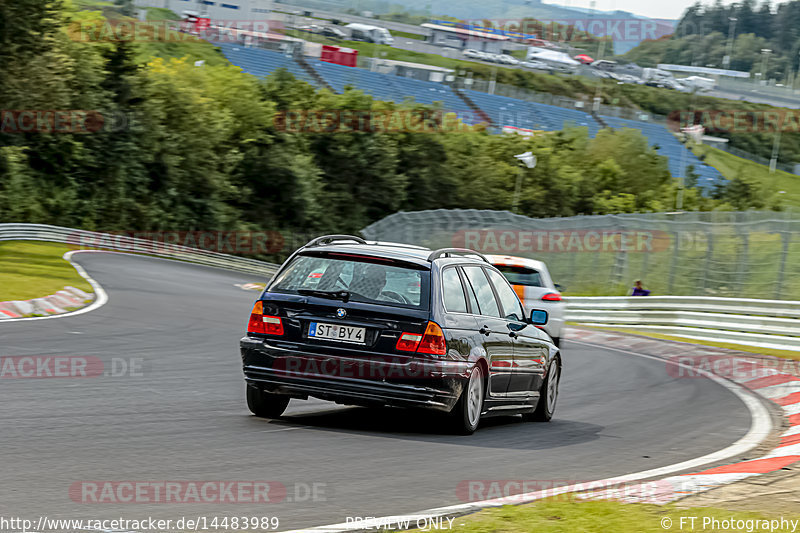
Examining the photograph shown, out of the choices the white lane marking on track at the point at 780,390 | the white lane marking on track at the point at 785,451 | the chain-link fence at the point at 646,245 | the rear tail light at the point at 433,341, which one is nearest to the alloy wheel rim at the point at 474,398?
the rear tail light at the point at 433,341

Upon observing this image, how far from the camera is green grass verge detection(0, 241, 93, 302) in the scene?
20.8m

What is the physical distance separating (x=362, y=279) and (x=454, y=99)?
103 m

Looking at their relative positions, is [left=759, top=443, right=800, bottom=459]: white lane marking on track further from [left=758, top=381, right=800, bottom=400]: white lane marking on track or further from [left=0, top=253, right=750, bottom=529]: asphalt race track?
[left=758, top=381, right=800, bottom=400]: white lane marking on track

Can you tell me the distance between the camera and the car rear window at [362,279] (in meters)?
8.93

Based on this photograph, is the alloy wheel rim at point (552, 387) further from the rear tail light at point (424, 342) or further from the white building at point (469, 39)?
the white building at point (469, 39)

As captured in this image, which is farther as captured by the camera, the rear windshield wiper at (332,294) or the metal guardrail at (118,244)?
the metal guardrail at (118,244)

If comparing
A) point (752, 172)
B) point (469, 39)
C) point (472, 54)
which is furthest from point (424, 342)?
point (469, 39)

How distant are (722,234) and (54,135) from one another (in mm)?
42912

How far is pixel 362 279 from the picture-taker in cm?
904

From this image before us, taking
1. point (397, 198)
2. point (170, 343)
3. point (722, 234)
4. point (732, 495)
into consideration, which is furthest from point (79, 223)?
point (732, 495)

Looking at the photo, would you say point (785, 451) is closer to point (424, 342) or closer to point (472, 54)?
point (424, 342)

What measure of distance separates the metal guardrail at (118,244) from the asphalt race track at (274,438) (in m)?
32.9

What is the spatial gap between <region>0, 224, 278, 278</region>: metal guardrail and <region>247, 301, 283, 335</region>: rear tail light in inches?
1526

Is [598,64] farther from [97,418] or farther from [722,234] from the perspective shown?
[97,418]
